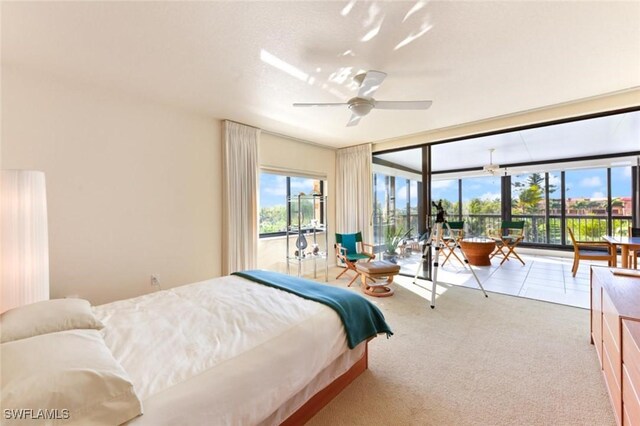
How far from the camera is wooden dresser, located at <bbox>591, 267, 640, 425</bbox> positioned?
4.22 ft

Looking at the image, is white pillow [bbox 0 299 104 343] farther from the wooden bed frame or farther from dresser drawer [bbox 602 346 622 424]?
dresser drawer [bbox 602 346 622 424]

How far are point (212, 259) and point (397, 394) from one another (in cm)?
287

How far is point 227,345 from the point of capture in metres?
1.45

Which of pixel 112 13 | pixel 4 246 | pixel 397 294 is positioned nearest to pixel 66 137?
pixel 4 246

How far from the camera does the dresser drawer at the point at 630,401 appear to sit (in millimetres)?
1242

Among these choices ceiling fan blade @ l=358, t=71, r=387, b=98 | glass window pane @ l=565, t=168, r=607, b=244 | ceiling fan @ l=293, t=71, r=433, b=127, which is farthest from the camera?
glass window pane @ l=565, t=168, r=607, b=244

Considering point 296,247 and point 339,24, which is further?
point 296,247

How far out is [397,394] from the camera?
1908 millimetres

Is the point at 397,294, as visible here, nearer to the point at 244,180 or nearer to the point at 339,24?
the point at 244,180

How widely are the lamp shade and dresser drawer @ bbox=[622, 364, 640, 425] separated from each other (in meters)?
3.58

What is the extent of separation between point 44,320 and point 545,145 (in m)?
7.68

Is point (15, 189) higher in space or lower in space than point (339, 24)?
lower

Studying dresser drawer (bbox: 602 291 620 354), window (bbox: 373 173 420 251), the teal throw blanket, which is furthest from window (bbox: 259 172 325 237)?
dresser drawer (bbox: 602 291 620 354)

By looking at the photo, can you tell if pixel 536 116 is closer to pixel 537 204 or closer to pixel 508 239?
pixel 508 239
